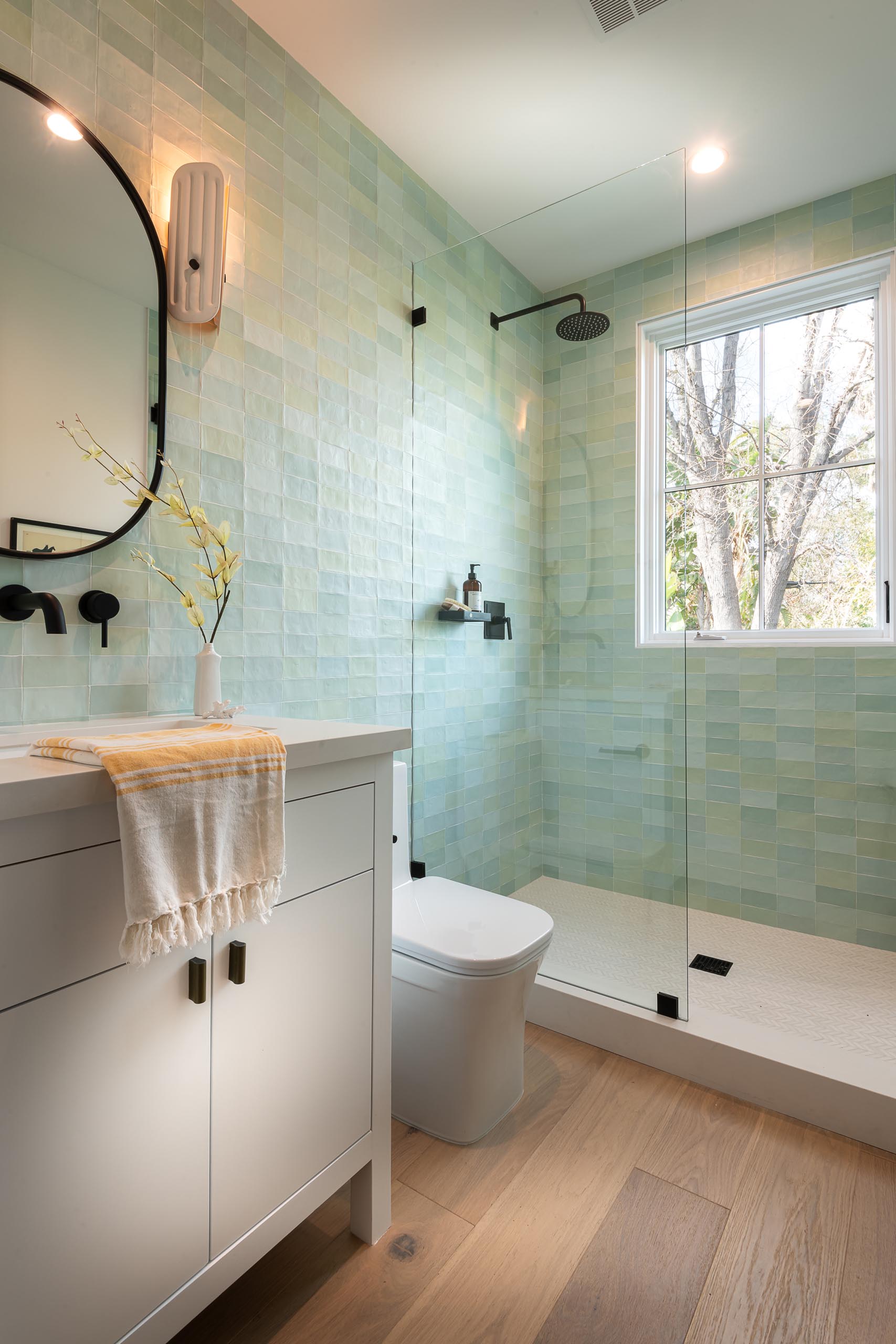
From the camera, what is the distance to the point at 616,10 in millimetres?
1619

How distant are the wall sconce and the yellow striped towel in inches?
38.4

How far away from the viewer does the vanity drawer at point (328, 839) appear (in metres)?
1.04

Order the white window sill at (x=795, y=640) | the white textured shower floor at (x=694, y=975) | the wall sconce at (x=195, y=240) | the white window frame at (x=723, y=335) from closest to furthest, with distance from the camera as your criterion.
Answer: the wall sconce at (x=195, y=240), the white textured shower floor at (x=694, y=975), the white window frame at (x=723, y=335), the white window sill at (x=795, y=640)

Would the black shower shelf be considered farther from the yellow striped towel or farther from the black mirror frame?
the yellow striped towel

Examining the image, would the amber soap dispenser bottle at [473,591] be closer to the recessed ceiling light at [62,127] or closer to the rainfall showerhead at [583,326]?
the rainfall showerhead at [583,326]

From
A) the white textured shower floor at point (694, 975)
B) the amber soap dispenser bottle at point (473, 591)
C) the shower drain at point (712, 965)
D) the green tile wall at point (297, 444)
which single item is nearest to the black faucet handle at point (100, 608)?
the green tile wall at point (297, 444)

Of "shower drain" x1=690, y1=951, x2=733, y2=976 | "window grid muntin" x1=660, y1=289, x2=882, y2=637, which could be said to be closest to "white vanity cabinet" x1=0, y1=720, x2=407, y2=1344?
"shower drain" x1=690, y1=951, x2=733, y2=976

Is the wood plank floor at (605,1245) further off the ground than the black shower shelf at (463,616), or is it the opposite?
the black shower shelf at (463,616)

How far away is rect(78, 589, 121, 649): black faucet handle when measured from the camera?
1246mm

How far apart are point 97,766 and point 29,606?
510 millimetres

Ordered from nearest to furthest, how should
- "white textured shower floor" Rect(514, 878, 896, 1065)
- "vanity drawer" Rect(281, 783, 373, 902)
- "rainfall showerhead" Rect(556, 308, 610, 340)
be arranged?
"vanity drawer" Rect(281, 783, 373, 902)
"white textured shower floor" Rect(514, 878, 896, 1065)
"rainfall showerhead" Rect(556, 308, 610, 340)

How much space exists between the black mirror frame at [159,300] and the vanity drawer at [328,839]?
0.65m

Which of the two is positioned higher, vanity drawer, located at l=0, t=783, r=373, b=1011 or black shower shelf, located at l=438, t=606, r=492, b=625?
black shower shelf, located at l=438, t=606, r=492, b=625

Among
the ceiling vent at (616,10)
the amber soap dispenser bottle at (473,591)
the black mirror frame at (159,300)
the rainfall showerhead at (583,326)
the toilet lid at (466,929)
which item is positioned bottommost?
the toilet lid at (466,929)
